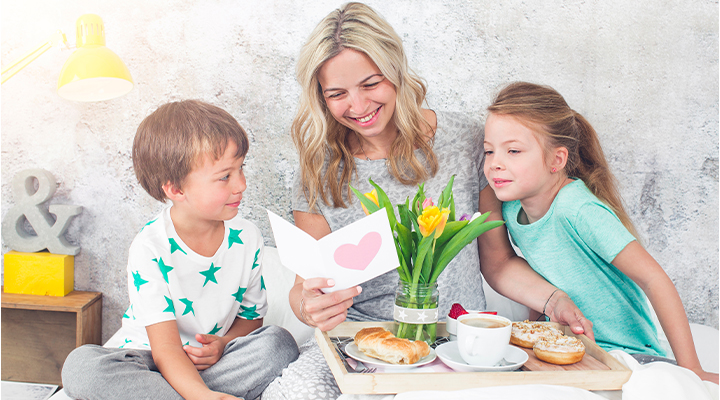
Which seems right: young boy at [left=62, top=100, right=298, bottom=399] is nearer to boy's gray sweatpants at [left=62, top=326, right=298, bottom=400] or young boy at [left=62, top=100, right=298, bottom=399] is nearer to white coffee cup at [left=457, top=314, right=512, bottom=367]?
boy's gray sweatpants at [left=62, top=326, right=298, bottom=400]

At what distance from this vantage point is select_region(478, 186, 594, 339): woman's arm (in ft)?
4.13

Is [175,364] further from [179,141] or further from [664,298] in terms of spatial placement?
[664,298]

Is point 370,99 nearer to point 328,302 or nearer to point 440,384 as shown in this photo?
point 328,302

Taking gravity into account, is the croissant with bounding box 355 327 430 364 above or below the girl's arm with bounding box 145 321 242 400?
above

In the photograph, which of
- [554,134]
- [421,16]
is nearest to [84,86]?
[421,16]

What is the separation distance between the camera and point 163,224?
128 cm

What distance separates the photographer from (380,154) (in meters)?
1.43

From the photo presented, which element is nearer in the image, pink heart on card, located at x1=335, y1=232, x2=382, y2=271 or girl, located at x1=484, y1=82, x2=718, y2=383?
pink heart on card, located at x1=335, y1=232, x2=382, y2=271

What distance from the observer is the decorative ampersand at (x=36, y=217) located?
6.33 ft

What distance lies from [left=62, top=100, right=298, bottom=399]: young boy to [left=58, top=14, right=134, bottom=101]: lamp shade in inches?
17.4

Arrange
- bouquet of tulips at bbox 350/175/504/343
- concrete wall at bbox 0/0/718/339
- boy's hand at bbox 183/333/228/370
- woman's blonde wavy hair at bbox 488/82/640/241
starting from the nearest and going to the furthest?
bouquet of tulips at bbox 350/175/504/343
boy's hand at bbox 183/333/228/370
woman's blonde wavy hair at bbox 488/82/640/241
concrete wall at bbox 0/0/718/339

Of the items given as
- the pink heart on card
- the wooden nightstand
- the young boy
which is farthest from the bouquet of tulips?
the wooden nightstand

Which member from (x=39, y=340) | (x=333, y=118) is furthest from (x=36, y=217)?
(x=333, y=118)

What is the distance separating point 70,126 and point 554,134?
1876 mm
